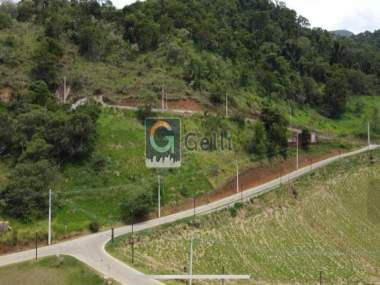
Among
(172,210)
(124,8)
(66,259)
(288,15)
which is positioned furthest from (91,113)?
(288,15)

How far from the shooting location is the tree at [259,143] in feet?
136

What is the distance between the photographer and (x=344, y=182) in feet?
131

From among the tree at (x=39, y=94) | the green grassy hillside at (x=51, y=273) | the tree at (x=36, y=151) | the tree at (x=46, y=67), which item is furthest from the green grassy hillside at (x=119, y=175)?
the tree at (x=46, y=67)

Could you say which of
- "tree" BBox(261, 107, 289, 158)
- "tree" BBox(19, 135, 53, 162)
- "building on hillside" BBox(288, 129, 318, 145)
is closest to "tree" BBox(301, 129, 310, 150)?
"building on hillside" BBox(288, 129, 318, 145)

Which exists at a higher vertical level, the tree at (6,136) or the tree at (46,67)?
the tree at (46,67)

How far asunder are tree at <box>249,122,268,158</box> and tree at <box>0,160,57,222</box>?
1753 centimetres

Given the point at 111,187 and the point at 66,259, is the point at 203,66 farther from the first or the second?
the point at 66,259

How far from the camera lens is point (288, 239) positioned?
31.1m

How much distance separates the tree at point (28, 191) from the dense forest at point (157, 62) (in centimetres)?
6

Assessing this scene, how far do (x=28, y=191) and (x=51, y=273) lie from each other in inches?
273

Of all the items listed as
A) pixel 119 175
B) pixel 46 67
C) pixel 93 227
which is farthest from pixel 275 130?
pixel 93 227

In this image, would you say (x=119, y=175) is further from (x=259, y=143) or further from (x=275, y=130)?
(x=275, y=130)

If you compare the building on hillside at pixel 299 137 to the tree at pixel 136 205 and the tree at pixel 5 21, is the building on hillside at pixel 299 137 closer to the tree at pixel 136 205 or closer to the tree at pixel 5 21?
the tree at pixel 136 205

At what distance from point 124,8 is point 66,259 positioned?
37268mm
